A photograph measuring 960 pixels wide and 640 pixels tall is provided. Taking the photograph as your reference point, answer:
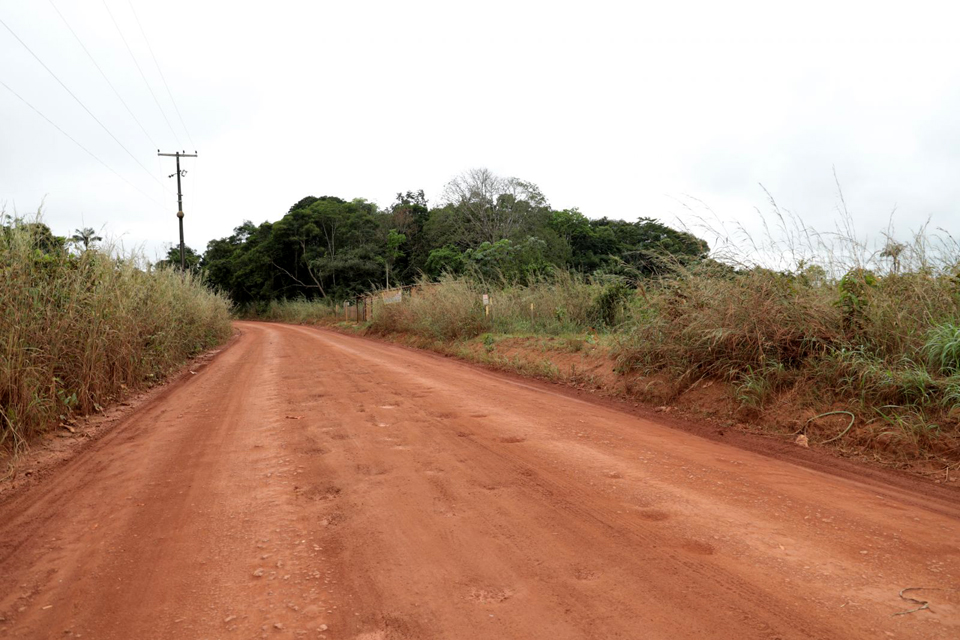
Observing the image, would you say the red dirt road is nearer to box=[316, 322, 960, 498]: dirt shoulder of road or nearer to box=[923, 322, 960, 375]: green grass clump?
box=[316, 322, 960, 498]: dirt shoulder of road

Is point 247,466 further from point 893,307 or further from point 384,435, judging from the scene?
point 893,307

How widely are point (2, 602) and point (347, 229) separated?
39.7 meters

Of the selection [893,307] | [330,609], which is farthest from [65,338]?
[893,307]

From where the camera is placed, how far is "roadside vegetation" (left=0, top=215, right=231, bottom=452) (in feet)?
17.6

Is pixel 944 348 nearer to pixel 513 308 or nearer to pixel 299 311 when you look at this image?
pixel 513 308

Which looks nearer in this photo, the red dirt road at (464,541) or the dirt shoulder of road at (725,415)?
the red dirt road at (464,541)

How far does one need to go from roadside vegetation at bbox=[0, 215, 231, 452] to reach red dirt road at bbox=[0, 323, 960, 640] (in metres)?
0.86

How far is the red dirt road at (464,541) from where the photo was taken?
2.38 meters

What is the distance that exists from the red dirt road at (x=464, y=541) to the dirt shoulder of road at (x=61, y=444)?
0.14 meters

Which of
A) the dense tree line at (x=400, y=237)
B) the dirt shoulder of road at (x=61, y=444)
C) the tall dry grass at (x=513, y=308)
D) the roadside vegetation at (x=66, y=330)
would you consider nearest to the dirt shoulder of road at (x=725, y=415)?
the tall dry grass at (x=513, y=308)

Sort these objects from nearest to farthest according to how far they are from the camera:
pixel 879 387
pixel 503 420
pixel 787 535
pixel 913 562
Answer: pixel 913 562, pixel 787 535, pixel 879 387, pixel 503 420

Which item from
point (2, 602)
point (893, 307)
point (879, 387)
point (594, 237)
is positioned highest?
point (594, 237)

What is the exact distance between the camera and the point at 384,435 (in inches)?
210

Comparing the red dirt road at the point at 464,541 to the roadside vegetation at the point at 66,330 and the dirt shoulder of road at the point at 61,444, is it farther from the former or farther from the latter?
the roadside vegetation at the point at 66,330
